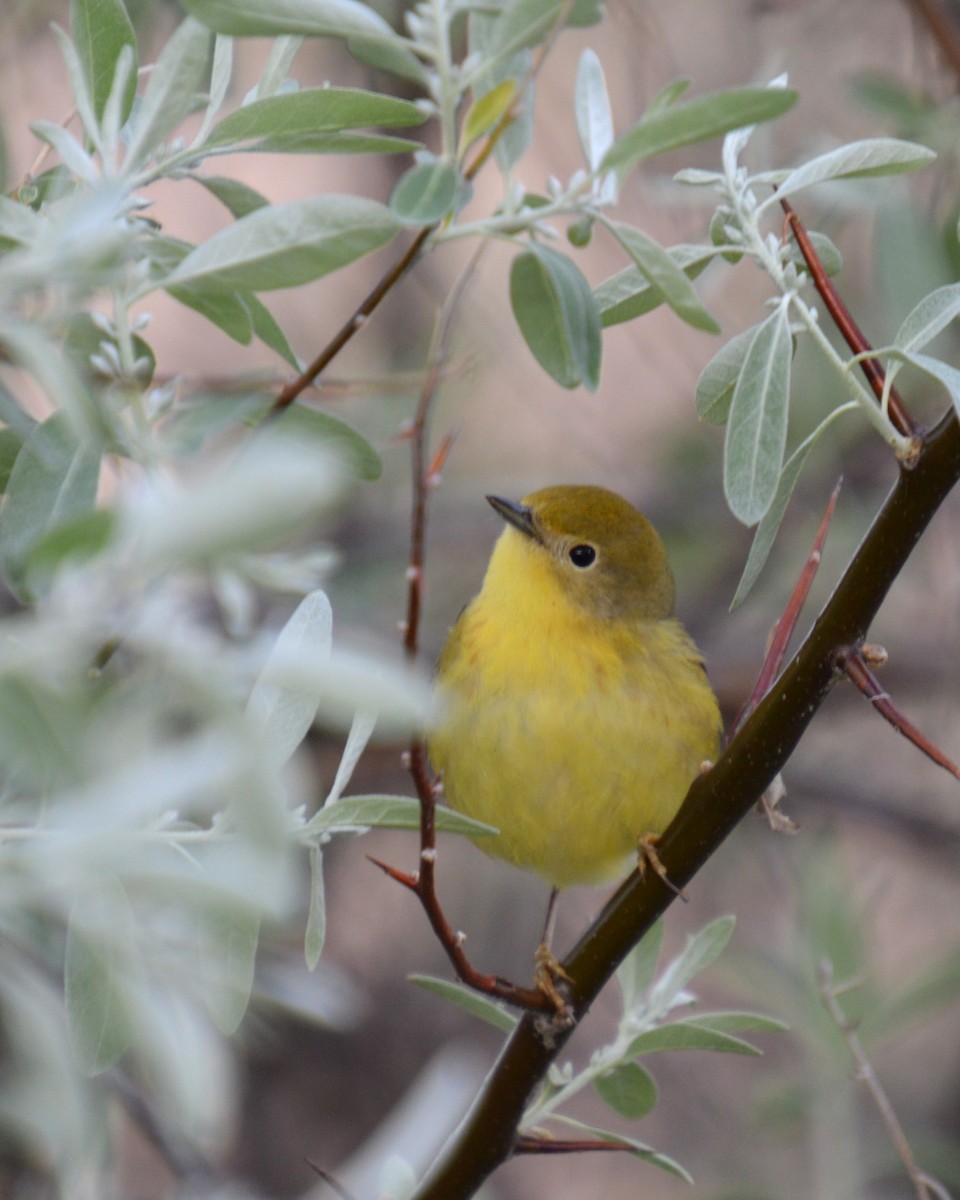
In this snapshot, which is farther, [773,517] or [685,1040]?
[685,1040]

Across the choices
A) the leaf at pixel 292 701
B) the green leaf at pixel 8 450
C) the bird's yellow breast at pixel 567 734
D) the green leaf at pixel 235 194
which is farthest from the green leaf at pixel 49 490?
the bird's yellow breast at pixel 567 734

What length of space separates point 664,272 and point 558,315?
7.2 inches

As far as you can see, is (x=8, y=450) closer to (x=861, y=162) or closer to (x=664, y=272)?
(x=664, y=272)

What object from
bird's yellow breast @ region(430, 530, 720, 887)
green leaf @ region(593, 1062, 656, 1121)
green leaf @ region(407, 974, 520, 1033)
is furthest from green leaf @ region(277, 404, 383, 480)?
bird's yellow breast @ region(430, 530, 720, 887)

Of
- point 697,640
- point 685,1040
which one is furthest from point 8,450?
point 697,640

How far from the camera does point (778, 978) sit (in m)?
3.86

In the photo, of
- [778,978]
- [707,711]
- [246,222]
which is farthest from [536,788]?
[246,222]

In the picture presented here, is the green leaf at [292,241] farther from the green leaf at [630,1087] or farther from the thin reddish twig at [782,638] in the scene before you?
the green leaf at [630,1087]

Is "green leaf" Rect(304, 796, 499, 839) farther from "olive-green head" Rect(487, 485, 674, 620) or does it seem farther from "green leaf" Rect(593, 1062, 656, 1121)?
"olive-green head" Rect(487, 485, 674, 620)

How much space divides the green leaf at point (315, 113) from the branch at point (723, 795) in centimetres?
69

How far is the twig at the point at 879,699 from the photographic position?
154 centimetres

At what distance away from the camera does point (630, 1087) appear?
2219 millimetres

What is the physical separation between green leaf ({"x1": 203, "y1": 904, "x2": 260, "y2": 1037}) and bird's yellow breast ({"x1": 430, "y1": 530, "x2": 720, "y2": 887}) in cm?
137

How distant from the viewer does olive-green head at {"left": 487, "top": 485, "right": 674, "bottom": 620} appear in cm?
337
